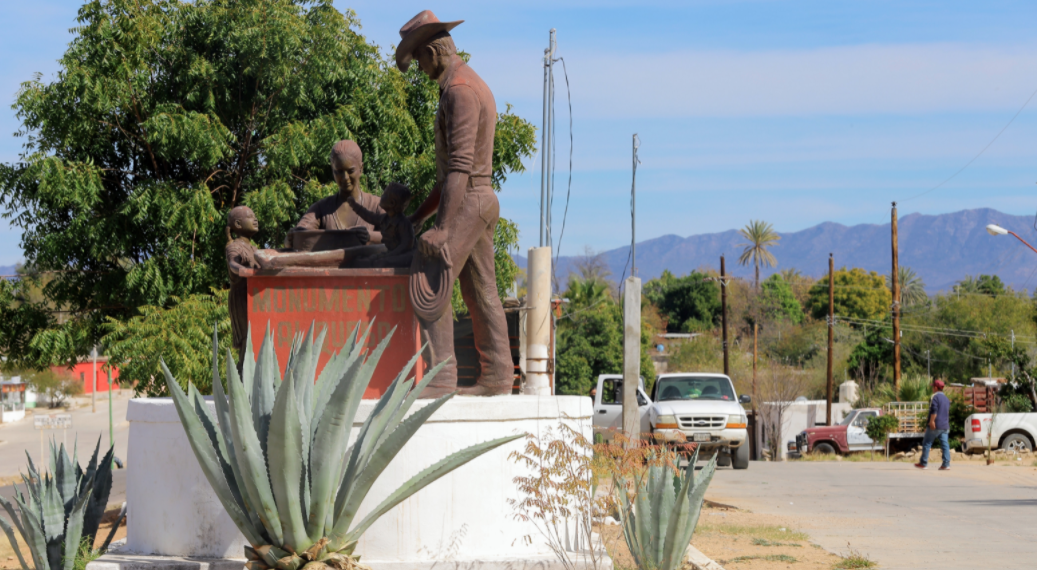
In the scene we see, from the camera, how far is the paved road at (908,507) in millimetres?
7770

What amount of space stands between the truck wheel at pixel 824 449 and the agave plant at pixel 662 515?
76.4 ft

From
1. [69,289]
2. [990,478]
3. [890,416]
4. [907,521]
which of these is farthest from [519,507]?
[890,416]

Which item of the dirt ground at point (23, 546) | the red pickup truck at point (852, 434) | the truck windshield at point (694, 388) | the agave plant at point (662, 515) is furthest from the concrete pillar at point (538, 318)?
the red pickup truck at point (852, 434)

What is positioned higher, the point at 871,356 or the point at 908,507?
the point at 871,356

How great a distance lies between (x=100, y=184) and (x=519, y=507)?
32.1 feet

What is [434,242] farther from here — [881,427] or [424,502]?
[881,427]

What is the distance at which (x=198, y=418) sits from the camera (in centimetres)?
421

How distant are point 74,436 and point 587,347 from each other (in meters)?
19.6

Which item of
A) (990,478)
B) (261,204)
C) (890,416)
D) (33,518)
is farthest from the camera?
(890,416)

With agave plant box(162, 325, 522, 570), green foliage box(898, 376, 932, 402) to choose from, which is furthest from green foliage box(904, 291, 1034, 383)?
agave plant box(162, 325, 522, 570)

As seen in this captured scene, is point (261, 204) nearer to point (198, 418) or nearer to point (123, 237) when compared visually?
point (123, 237)

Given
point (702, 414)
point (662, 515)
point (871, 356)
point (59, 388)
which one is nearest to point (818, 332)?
point (871, 356)

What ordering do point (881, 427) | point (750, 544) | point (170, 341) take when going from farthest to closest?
point (881, 427) → point (170, 341) → point (750, 544)

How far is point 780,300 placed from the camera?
270 feet
